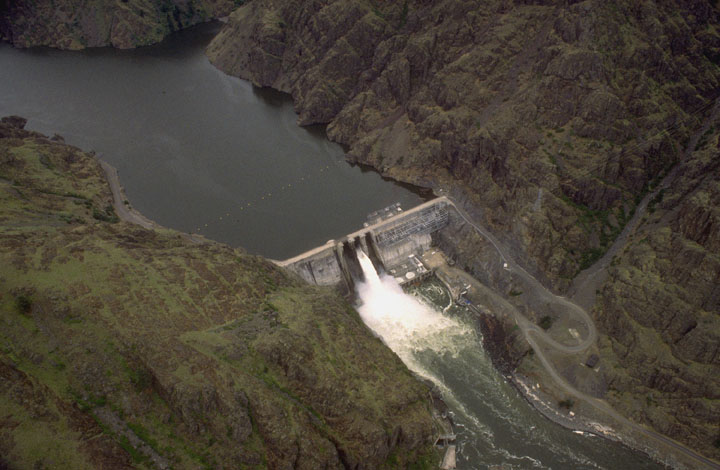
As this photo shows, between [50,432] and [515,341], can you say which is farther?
[515,341]

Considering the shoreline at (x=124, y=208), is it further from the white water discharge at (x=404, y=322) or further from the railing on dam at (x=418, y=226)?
the railing on dam at (x=418, y=226)

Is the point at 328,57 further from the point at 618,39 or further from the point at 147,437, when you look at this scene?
the point at 147,437

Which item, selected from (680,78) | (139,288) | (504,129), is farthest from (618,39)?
(139,288)

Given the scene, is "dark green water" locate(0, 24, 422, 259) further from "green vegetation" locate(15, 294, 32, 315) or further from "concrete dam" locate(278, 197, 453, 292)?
"green vegetation" locate(15, 294, 32, 315)

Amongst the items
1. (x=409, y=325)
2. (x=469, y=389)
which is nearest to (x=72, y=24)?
(x=409, y=325)

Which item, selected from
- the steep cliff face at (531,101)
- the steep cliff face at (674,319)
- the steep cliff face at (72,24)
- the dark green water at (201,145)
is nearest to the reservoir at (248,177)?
the dark green water at (201,145)

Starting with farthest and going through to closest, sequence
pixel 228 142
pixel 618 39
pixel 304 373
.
Result: pixel 228 142 → pixel 618 39 → pixel 304 373
